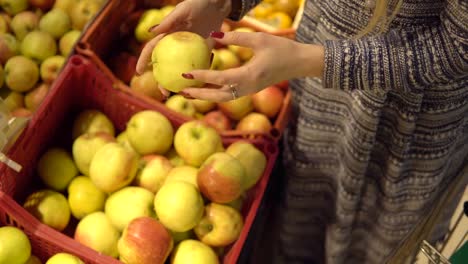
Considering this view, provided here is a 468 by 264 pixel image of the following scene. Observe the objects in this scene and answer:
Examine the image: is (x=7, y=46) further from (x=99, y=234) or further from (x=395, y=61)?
(x=395, y=61)

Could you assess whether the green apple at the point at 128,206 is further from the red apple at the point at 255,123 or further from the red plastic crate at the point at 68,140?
the red apple at the point at 255,123

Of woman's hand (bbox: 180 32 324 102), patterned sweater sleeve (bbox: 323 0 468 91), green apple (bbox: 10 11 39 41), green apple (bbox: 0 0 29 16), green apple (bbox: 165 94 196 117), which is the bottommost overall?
green apple (bbox: 165 94 196 117)

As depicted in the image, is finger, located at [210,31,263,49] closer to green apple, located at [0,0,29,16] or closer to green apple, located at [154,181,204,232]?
green apple, located at [154,181,204,232]

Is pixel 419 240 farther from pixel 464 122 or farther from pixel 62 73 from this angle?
pixel 62 73

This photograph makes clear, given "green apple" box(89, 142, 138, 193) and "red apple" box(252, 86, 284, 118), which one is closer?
"green apple" box(89, 142, 138, 193)

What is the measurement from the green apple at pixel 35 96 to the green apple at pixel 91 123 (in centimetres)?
17

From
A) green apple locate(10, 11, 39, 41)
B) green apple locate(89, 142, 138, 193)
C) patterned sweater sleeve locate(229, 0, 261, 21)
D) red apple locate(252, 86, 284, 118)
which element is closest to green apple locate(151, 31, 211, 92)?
patterned sweater sleeve locate(229, 0, 261, 21)

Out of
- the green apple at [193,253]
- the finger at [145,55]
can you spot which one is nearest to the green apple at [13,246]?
the green apple at [193,253]

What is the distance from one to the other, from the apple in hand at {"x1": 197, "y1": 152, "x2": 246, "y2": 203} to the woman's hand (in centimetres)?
29

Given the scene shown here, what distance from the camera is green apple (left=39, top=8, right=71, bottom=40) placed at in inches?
62.9

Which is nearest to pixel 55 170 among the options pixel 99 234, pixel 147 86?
pixel 99 234

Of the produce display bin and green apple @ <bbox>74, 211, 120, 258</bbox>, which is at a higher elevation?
the produce display bin

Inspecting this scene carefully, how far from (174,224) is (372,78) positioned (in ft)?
1.71

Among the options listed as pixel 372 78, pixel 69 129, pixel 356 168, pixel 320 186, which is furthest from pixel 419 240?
pixel 69 129
